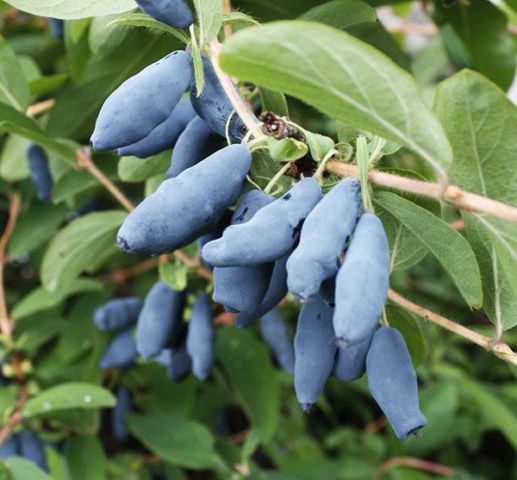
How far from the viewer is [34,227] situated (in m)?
1.33

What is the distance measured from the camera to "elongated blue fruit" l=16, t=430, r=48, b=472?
47.4 inches

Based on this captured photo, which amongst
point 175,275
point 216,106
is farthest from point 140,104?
point 175,275

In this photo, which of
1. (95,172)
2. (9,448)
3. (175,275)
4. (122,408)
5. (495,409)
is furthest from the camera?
(495,409)

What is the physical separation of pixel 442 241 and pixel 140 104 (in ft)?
0.79

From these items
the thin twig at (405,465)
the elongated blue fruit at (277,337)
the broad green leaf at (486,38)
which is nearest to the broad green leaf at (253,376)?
the elongated blue fruit at (277,337)

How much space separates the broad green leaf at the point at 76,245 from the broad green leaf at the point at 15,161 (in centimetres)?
23

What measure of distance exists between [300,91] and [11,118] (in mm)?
527

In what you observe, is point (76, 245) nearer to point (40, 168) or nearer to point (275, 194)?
point (40, 168)

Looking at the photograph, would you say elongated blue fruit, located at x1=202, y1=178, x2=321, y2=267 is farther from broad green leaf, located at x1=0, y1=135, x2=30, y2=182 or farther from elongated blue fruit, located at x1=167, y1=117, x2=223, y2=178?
broad green leaf, located at x1=0, y1=135, x2=30, y2=182

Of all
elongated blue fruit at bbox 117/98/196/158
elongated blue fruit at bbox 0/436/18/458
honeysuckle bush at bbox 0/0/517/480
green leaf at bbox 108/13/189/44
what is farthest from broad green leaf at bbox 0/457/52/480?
green leaf at bbox 108/13/189/44

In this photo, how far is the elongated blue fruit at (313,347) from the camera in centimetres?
54

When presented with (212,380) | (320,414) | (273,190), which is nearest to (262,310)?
(273,190)

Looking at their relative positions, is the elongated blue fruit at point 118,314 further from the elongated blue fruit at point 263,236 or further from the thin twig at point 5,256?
the elongated blue fruit at point 263,236

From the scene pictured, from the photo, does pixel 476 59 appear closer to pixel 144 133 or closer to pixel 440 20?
pixel 440 20
